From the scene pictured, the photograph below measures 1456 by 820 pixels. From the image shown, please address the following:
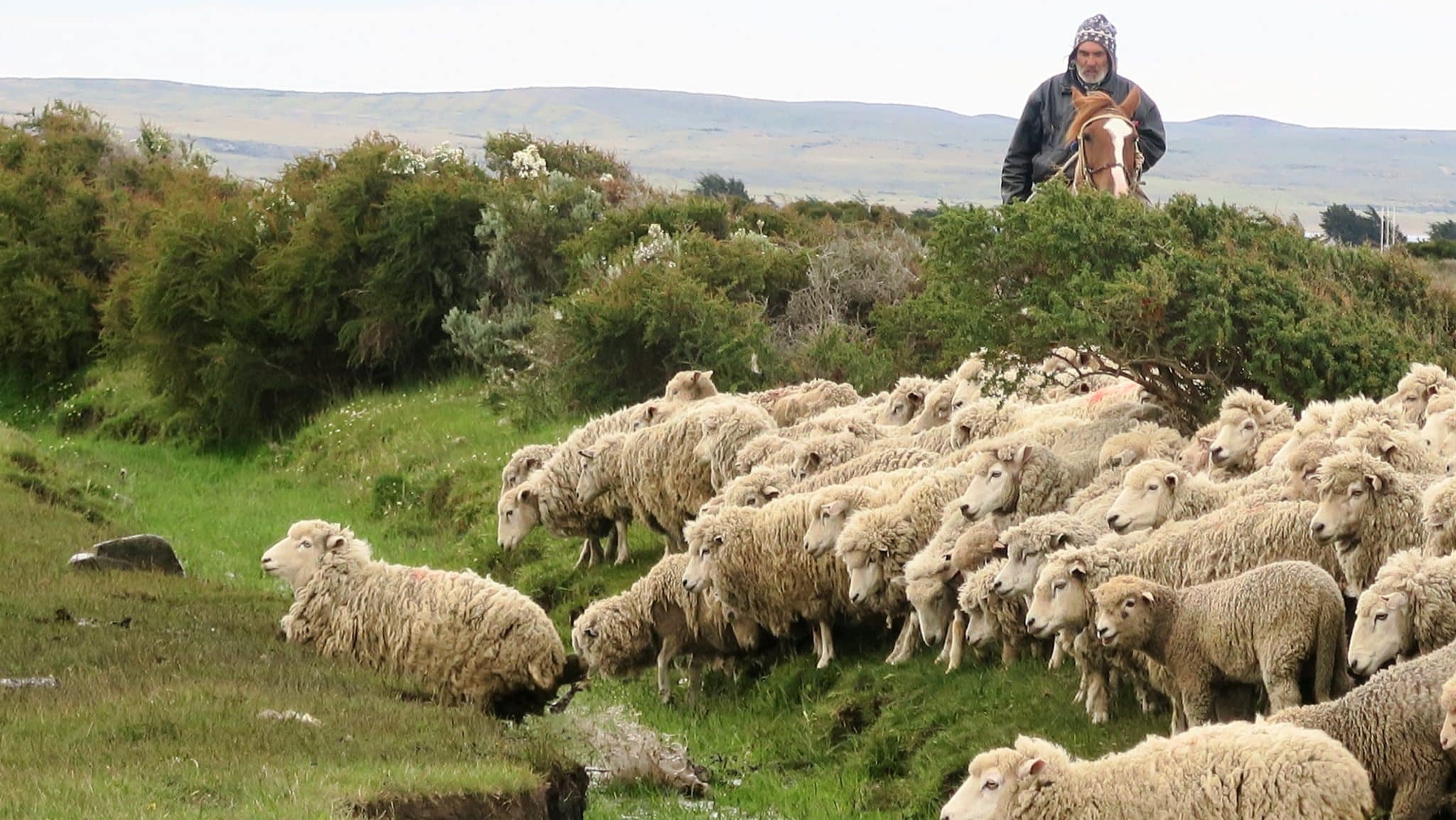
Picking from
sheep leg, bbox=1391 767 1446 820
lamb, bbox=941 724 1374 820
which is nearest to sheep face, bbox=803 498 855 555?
lamb, bbox=941 724 1374 820

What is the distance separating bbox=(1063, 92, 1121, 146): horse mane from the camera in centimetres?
1648

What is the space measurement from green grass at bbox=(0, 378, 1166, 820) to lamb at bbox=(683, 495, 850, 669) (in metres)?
0.37

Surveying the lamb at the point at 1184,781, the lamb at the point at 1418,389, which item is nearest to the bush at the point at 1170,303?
the lamb at the point at 1418,389

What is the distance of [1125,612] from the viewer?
8.19m

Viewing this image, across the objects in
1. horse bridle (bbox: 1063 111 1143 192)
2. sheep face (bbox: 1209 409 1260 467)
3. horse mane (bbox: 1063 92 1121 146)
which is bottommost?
sheep face (bbox: 1209 409 1260 467)

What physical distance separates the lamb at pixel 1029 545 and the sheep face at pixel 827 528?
5.81 feet

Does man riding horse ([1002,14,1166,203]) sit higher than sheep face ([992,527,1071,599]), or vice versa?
man riding horse ([1002,14,1166,203])

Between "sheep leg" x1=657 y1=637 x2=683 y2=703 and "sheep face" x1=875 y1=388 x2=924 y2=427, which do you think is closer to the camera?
"sheep leg" x1=657 y1=637 x2=683 y2=703

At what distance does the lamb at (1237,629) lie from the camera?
7852 millimetres

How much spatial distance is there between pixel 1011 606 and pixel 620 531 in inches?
235

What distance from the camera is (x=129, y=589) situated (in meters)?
12.5

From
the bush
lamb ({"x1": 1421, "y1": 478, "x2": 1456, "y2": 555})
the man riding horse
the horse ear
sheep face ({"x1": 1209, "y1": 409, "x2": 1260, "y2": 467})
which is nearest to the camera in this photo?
lamb ({"x1": 1421, "y1": 478, "x2": 1456, "y2": 555})

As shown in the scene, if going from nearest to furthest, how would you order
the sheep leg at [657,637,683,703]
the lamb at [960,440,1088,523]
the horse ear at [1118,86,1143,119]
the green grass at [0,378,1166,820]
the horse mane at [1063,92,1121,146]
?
the green grass at [0,378,1166,820]
the lamb at [960,440,1088,523]
the sheep leg at [657,637,683,703]
the horse mane at [1063,92,1121,146]
the horse ear at [1118,86,1143,119]

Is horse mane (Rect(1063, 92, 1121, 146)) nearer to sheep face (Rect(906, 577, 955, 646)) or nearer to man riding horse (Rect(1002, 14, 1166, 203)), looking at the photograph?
man riding horse (Rect(1002, 14, 1166, 203))
